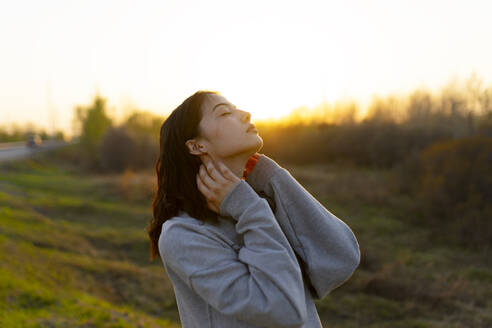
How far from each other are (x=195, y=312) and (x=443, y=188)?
43.3 feet

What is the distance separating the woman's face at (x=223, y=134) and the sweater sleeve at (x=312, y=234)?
196 millimetres

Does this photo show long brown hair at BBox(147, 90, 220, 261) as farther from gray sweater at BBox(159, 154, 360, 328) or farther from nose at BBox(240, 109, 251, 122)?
nose at BBox(240, 109, 251, 122)

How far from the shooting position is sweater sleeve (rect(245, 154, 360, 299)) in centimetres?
150

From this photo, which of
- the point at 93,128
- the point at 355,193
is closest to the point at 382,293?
the point at 355,193

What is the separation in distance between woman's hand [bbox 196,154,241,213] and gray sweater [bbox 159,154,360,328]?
0.10 ft

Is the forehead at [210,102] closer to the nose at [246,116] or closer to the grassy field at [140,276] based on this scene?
the nose at [246,116]

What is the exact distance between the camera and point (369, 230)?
12609 mm

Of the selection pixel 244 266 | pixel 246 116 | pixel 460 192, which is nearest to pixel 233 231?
pixel 244 266

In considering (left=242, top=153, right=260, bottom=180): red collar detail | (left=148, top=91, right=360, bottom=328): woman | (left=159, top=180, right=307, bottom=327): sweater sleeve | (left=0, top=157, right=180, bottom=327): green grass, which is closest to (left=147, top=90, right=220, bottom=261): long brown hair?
(left=148, top=91, right=360, bottom=328): woman

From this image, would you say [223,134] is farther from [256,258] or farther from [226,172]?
[256,258]

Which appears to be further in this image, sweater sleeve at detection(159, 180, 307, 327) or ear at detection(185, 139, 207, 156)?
ear at detection(185, 139, 207, 156)

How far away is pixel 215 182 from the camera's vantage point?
4.65 ft

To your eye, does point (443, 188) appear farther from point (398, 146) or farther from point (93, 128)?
point (93, 128)

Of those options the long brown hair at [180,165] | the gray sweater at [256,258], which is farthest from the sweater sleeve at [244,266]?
the long brown hair at [180,165]
